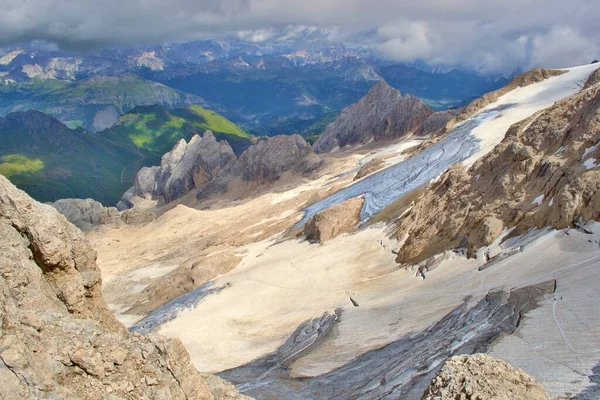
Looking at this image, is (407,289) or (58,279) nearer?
(58,279)

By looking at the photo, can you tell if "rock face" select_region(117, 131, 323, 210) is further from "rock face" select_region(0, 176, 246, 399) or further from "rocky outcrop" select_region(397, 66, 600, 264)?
"rock face" select_region(0, 176, 246, 399)

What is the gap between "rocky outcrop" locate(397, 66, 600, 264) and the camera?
101ft

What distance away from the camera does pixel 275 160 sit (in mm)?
147500

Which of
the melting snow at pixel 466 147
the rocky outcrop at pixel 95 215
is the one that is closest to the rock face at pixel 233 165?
the rocky outcrop at pixel 95 215

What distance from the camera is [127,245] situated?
99.6m

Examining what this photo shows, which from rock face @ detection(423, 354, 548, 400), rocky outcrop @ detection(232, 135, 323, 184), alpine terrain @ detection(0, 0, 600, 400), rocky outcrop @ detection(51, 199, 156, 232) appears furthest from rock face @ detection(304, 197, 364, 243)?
rocky outcrop @ detection(232, 135, 323, 184)

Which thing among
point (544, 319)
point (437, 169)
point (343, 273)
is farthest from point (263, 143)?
point (544, 319)

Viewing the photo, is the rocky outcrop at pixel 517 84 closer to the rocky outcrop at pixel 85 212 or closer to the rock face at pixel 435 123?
the rock face at pixel 435 123

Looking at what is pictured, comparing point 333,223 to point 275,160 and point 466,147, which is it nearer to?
point 466,147

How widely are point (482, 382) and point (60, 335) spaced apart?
1165 cm

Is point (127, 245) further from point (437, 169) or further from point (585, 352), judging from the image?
point (585, 352)

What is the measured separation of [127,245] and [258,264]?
53001 mm

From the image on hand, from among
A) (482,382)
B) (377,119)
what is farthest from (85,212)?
(482,382)

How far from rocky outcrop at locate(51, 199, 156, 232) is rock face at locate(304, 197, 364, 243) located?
73.2 m
